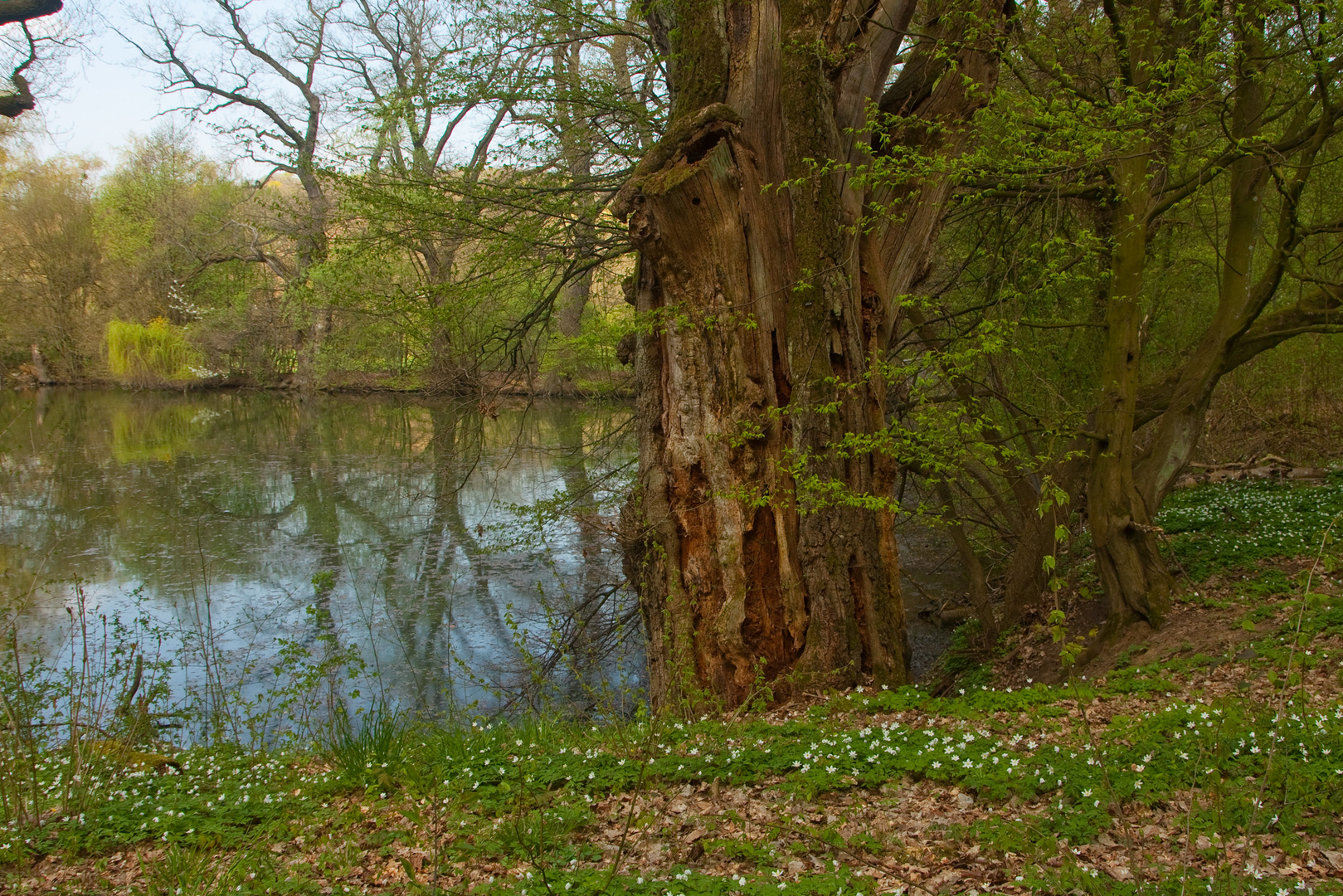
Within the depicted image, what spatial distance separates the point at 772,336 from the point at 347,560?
8.76m

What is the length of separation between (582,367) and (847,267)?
11400mm

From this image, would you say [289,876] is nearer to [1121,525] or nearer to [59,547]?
[1121,525]

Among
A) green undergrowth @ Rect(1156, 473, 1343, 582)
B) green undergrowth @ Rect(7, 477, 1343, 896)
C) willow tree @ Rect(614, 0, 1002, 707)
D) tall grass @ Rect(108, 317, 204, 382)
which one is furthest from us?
tall grass @ Rect(108, 317, 204, 382)

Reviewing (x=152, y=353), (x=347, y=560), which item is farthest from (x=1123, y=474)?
(x=152, y=353)

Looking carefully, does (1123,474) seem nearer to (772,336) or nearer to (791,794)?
(772,336)

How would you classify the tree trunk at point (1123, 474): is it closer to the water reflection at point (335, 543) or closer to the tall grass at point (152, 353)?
the water reflection at point (335, 543)

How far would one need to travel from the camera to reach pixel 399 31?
14.3 m

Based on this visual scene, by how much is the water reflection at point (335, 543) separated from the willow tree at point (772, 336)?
1.17 meters

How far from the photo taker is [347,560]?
12.6m

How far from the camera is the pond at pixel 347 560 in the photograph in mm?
8297

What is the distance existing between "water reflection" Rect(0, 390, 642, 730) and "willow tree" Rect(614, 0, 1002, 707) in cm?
117

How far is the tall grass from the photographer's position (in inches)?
1425

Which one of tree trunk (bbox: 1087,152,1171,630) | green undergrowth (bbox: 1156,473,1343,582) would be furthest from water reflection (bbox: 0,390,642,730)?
green undergrowth (bbox: 1156,473,1343,582)

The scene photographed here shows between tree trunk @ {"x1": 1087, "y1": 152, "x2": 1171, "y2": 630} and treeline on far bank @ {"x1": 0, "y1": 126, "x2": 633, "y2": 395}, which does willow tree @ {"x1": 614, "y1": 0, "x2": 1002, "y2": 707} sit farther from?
treeline on far bank @ {"x1": 0, "y1": 126, "x2": 633, "y2": 395}
